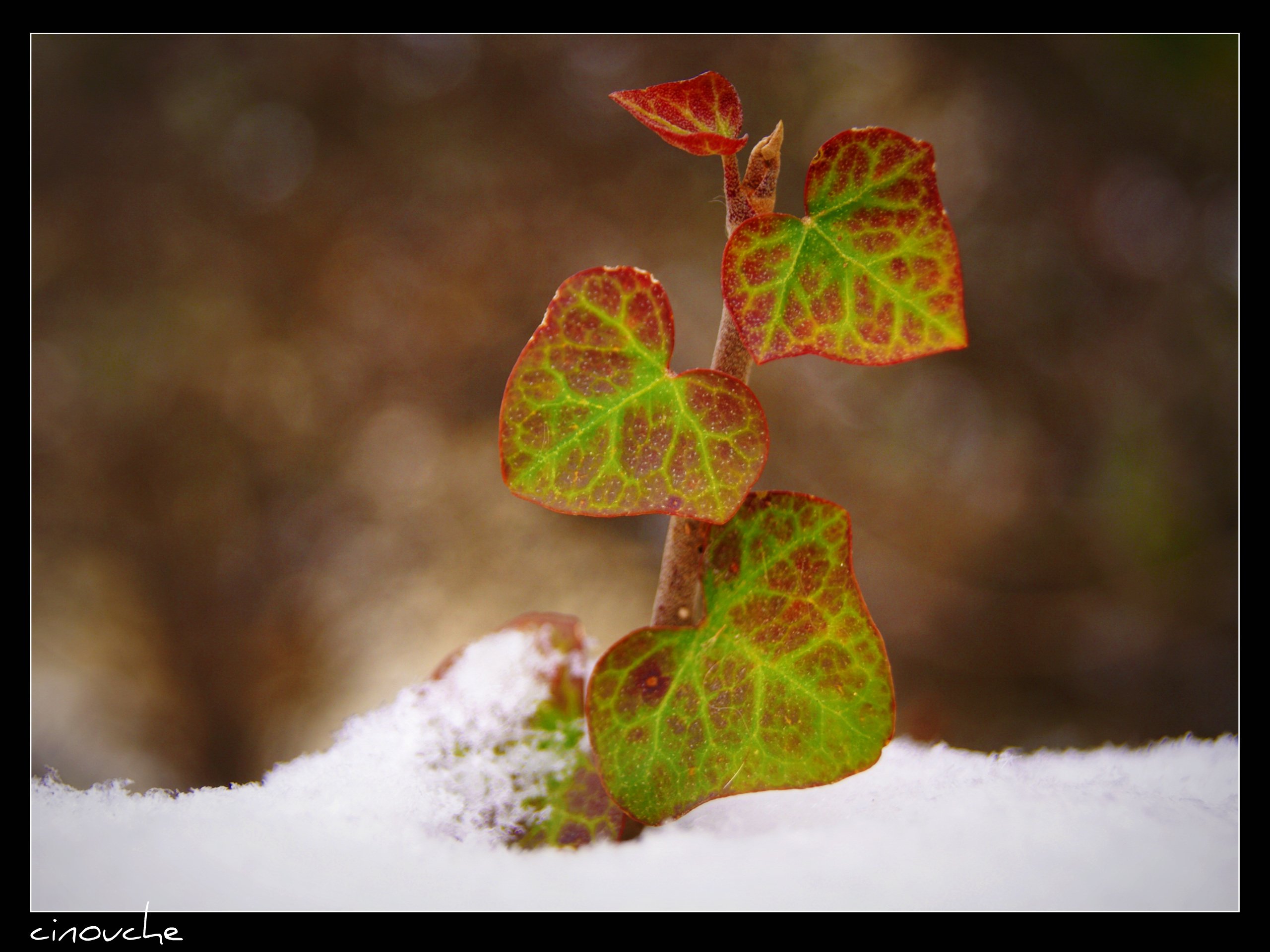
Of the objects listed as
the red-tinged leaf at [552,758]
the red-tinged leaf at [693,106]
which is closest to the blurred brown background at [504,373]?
the red-tinged leaf at [552,758]

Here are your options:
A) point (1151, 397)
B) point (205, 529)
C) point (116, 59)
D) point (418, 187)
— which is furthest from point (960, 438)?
point (116, 59)

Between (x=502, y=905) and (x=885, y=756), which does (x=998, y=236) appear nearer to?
(x=885, y=756)

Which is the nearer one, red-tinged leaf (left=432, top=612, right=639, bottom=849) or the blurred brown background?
red-tinged leaf (left=432, top=612, right=639, bottom=849)

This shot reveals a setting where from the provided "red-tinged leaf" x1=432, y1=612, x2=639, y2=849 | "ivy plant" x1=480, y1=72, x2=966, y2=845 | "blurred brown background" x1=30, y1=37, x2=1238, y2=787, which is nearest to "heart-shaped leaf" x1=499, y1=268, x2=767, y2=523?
"ivy plant" x1=480, y1=72, x2=966, y2=845

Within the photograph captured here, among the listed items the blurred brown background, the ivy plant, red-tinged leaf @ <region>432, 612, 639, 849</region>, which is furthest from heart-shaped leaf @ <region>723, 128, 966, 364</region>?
the blurred brown background

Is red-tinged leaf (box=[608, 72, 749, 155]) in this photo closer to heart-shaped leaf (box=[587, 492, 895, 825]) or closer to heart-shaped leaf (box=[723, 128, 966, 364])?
heart-shaped leaf (box=[723, 128, 966, 364])

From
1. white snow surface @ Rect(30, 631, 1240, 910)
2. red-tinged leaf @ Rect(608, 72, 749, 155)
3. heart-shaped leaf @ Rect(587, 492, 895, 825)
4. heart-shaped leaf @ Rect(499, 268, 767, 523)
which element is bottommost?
white snow surface @ Rect(30, 631, 1240, 910)

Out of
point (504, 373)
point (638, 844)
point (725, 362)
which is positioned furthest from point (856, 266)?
point (504, 373)

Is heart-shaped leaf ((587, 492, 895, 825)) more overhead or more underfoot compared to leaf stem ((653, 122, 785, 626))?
more underfoot
